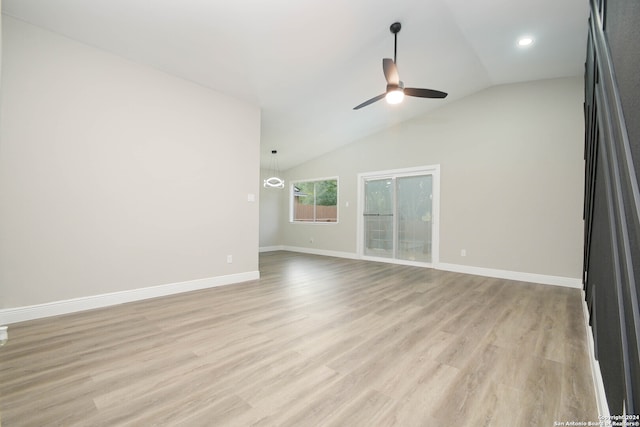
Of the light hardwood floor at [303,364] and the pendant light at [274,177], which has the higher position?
the pendant light at [274,177]

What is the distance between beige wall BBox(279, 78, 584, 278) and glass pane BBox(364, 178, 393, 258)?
0.71m

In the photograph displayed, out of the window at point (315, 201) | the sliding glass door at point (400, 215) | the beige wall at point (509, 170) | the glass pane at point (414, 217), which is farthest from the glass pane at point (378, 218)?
the window at point (315, 201)

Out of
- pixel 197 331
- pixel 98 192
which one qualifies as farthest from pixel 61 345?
pixel 98 192

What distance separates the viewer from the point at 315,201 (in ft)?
25.6

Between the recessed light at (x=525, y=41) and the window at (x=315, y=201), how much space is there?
179 inches

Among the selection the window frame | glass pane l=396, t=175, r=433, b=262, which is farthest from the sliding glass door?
the window frame

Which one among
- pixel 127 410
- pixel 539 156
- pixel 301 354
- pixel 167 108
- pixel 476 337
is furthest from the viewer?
pixel 539 156

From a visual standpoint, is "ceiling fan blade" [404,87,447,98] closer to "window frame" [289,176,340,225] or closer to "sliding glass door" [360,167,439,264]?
"sliding glass door" [360,167,439,264]

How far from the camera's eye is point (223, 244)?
4152 millimetres

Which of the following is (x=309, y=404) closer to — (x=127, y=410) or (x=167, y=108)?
(x=127, y=410)

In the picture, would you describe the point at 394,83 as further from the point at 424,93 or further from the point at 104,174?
the point at 104,174

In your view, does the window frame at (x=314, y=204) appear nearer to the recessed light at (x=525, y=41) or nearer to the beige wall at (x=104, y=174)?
the beige wall at (x=104, y=174)

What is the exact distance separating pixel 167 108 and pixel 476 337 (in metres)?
4.43

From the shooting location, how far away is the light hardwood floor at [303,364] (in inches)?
57.6
